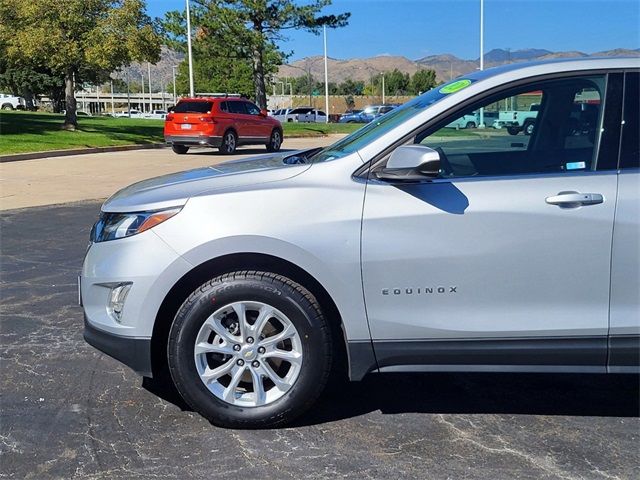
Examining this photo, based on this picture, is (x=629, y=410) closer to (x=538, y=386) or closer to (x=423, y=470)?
(x=538, y=386)

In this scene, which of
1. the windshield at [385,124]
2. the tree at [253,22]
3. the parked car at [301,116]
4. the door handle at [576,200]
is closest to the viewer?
the door handle at [576,200]

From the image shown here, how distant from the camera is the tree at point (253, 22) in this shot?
38.5 meters

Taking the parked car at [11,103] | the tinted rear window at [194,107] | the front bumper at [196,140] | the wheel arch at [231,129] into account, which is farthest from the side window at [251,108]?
the parked car at [11,103]

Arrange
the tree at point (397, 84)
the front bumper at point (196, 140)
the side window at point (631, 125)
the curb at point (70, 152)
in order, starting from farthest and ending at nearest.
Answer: the tree at point (397, 84)
the front bumper at point (196, 140)
the curb at point (70, 152)
the side window at point (631, 125)

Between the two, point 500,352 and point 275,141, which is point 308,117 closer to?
point 275,141

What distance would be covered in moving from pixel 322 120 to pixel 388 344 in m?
59.8

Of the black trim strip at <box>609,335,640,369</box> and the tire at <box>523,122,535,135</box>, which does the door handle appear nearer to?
the tire at <box>523,122,535,135</box>

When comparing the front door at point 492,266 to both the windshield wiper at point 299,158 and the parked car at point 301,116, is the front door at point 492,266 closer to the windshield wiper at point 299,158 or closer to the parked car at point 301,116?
the windshield wiper at point 299,158

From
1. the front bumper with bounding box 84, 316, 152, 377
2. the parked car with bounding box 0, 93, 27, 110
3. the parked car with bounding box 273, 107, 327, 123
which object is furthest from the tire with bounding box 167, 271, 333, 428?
the parked car with bounding box 0, 93, 27, 110

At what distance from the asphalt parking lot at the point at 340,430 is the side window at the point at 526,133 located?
1.31 m

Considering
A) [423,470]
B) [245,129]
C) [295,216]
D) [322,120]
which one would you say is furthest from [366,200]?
[322,120]

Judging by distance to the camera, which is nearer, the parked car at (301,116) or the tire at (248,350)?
the tire at (248,350)

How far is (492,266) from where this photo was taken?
3428mm

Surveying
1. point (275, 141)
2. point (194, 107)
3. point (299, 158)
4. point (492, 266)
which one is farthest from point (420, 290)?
point (275, 141)
